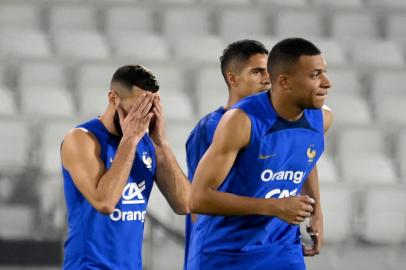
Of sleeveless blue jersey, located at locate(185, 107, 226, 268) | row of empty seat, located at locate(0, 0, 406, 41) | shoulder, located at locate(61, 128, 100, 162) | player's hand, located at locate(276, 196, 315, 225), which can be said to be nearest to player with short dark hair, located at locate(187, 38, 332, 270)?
player's hand, located at locate(276, 196, 315, 225)

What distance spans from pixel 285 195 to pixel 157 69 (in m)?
5.31

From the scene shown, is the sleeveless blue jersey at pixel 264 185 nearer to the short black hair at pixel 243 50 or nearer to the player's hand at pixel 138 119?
the player's hand at pixel 138 119

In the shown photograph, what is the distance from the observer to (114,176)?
174 inches

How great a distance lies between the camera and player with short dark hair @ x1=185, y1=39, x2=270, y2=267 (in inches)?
204

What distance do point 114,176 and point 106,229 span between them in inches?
9.9

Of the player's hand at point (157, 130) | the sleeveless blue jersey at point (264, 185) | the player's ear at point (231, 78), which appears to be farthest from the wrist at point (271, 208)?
the player's ear at point (231, 78)

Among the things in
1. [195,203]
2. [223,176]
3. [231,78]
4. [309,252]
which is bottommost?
[309,252]

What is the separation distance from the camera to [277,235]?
4375 millimetres

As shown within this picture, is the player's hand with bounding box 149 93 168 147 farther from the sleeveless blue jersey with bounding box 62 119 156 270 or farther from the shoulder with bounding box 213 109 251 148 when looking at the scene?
the shoulder with bounding box 213 109 251 148

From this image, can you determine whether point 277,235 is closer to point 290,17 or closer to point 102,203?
point 102,203

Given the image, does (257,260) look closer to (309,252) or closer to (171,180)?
(309,252)

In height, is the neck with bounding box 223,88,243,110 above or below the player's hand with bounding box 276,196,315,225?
above

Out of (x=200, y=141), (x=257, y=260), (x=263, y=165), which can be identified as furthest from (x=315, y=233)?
(x=200, y=141)

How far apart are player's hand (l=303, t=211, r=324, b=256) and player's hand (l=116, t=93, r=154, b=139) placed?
84cm
